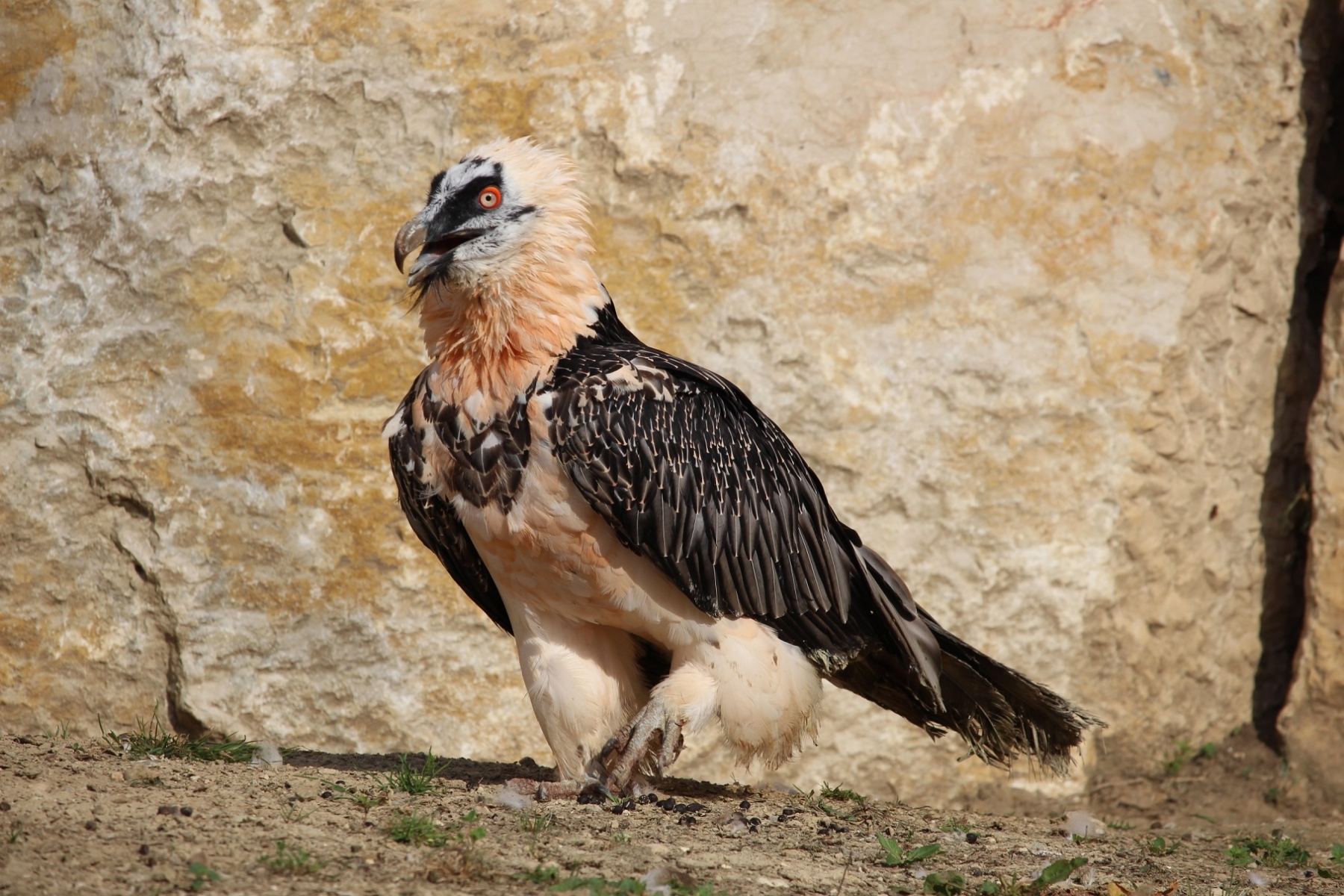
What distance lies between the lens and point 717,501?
4441 millimetres

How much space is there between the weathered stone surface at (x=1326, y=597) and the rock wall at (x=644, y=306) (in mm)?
520

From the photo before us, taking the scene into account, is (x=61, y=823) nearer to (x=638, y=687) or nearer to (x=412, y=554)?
(x=638, y=687)

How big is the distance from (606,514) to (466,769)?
1421 millimetres

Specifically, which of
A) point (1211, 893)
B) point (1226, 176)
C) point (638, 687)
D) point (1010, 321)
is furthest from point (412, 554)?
point (1226, 176)

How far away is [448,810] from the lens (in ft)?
12.8

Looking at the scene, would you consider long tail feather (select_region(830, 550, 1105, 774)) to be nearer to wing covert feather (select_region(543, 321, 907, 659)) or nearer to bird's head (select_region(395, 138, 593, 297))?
wing covert feather (select_region(543, 321, 907, 659))

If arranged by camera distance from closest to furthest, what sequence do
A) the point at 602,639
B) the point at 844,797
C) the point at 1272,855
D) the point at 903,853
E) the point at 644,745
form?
the point at 903,853 → the point at 644,745 → the point at 1272,855 → the point at 602,639 → the point at 844,797

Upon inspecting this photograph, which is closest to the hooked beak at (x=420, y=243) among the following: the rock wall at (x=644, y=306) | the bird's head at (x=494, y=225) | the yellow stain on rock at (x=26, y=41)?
the bird's head at (x=494, y=225)

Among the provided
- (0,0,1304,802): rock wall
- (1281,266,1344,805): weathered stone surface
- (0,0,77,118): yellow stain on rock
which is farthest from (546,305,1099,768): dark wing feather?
(0,0,77,118): yellow stain on rock

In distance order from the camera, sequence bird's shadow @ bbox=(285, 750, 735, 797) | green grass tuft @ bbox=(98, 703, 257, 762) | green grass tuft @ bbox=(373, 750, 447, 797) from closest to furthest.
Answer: green grass tuft @ bbox=(373, 750, 447, 797) → green grass tuft @ bbox=(98, 703, 257, 762) → bird's shadow @ bbox=(285, 750, 735, 797)

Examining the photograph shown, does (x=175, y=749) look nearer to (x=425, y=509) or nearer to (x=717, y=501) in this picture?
(x=425, y=509)

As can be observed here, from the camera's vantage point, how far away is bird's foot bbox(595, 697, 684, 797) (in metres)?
4.33

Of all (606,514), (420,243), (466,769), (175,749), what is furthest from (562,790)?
(420,243)

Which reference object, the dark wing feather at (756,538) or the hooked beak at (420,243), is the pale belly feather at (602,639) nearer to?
the dark wing feather at (756,538)
